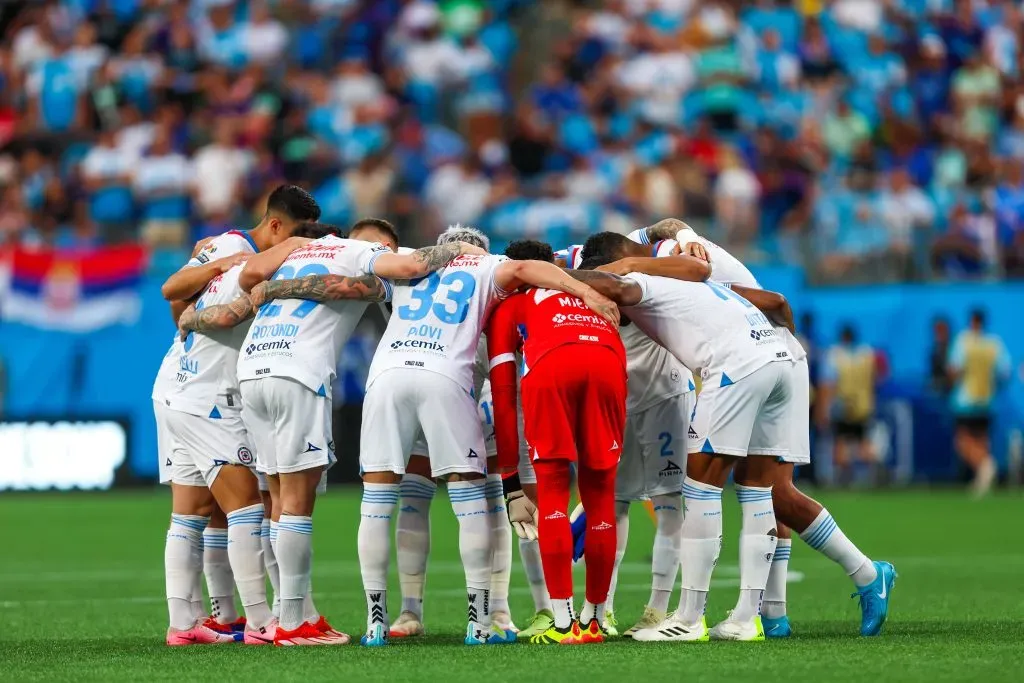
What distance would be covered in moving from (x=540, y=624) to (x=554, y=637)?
1.71 ft

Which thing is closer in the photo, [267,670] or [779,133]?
[267,670]

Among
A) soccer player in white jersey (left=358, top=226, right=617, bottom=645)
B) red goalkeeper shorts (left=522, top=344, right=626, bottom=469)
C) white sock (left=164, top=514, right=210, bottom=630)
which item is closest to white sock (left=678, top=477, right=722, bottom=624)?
red goalkeeper shorts (left=522, top=344, right=626, bottom=469)

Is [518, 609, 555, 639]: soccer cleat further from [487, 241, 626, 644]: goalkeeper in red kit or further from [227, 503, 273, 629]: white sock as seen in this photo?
[227, 503, 273, 629]: white sock

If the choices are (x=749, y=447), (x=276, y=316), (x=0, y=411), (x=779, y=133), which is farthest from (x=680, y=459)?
(x=779, y=133)

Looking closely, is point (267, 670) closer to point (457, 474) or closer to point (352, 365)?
point (457, 474)

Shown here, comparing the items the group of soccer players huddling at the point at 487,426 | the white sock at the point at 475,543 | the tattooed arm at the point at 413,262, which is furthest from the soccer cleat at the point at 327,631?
the tattooed arm at the point at 413,262

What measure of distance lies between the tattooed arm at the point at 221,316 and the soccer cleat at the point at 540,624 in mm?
2373

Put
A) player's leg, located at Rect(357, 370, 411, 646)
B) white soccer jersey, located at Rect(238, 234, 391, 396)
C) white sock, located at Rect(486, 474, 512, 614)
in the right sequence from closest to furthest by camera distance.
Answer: player's leg, located at Rect(357, 370, 411, 646) < white soccer jersey, located at Rect(238, 234, 391, 396) < white sock, located at Rect(486, 474, 512, 614)

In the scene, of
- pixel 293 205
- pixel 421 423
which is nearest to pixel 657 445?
pixel 421 423

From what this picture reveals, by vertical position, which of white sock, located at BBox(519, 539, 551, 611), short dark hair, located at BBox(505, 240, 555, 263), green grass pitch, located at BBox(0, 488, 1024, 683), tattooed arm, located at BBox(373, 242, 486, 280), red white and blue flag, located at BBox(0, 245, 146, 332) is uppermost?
red white and blue flag, located at BBox(0, 245, 146, 332)

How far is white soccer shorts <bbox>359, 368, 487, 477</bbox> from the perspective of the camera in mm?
8953

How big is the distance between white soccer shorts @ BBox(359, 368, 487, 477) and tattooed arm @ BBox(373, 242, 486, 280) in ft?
1.84

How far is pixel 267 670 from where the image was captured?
7.84m

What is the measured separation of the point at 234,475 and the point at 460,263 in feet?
5.76
